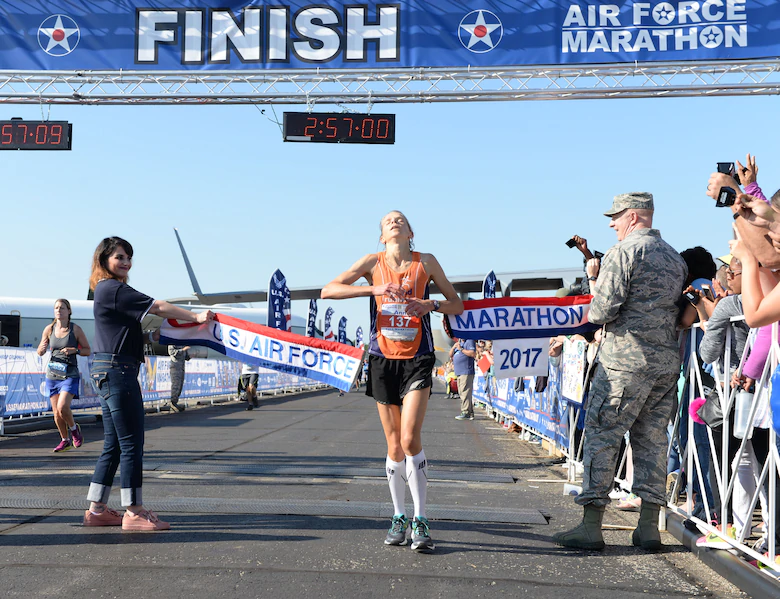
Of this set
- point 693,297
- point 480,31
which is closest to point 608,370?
point 693,297

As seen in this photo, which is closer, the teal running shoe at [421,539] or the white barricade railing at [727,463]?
the white barricade railing at [727,463]

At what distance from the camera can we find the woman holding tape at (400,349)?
4594mm

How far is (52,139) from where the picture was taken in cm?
1438

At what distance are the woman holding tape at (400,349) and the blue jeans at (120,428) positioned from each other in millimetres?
1362

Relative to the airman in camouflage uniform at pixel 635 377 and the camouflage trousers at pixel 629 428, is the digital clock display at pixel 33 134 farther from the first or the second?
the camouflage trousers at pixel 629 428

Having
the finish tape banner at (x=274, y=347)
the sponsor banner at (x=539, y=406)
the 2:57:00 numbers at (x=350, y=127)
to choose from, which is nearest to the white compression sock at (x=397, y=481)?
the finish tape banner at (x=274, y=347)

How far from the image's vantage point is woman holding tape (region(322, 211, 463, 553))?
4594 mm

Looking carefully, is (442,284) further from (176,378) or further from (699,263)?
(176,378)

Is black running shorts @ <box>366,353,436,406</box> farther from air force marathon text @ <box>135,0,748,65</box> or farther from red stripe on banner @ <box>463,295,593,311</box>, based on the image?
air force marathon text @ <box>135,0,748,65</box>

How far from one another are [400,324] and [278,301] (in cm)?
1529

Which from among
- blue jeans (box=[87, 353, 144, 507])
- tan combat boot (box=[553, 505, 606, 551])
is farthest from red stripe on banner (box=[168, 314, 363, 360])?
tan combat boot (box=[553, 505, 606, 551])

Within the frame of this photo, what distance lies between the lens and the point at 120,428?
16.2 ft

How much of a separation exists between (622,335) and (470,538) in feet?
4.91

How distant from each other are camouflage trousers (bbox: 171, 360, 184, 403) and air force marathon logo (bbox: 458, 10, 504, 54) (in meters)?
11.1
